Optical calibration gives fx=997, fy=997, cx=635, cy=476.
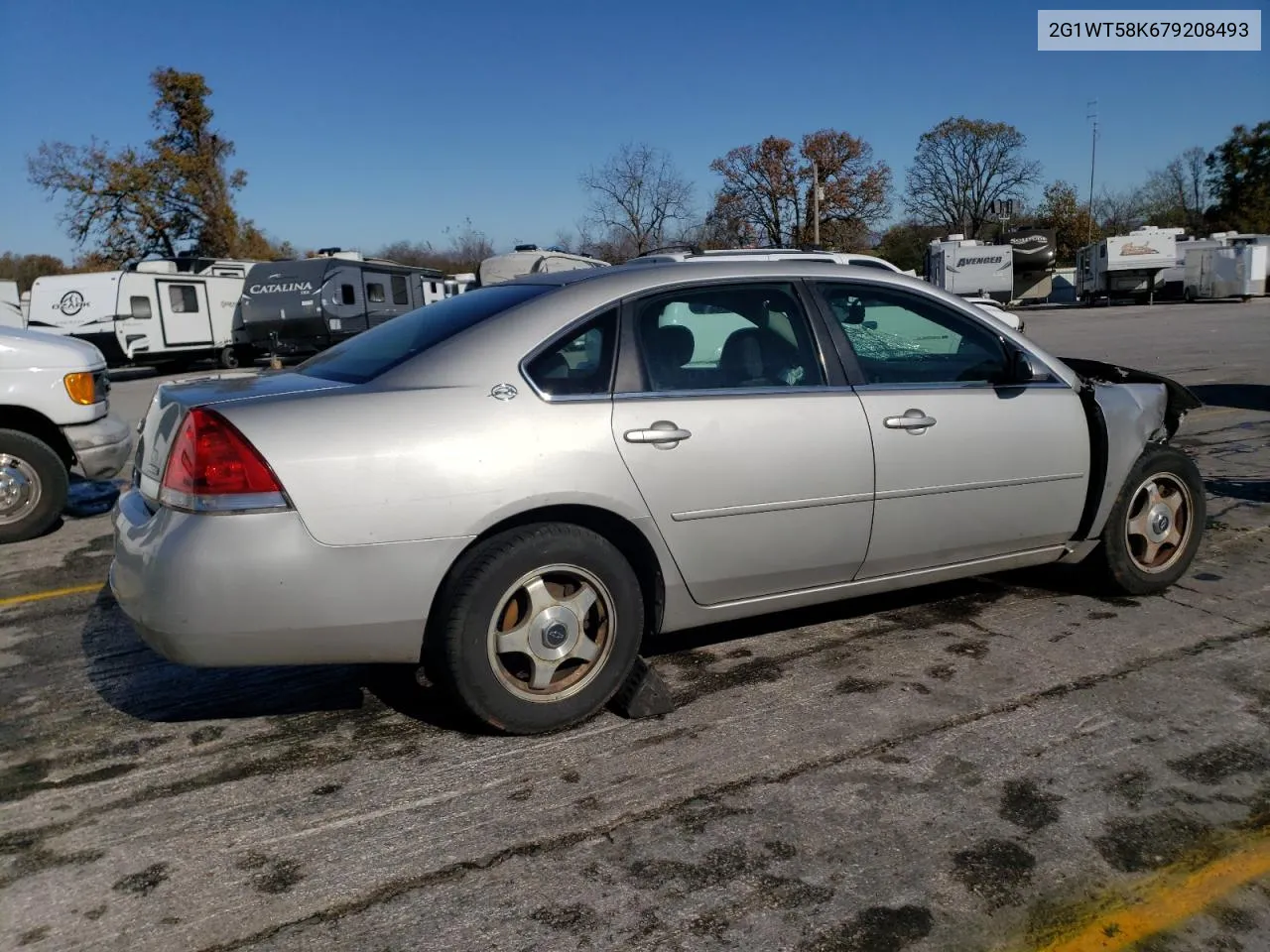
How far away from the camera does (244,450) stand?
286 cm

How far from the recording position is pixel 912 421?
376 centimetres

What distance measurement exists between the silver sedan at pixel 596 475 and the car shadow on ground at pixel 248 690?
59 centimetres

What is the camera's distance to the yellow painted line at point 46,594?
5071 millimetres

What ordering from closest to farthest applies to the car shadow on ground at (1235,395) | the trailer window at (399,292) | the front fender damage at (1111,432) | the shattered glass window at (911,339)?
the shattered glass window at (911,339), the front fender damage at (1111,432), the car shadow on ground at (1235,395), the trailer window at (399,292)

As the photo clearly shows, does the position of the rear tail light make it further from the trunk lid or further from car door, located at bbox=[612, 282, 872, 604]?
car door, located at bbox=[612, 282, 872, 604]

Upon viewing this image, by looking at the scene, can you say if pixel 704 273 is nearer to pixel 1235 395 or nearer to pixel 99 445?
pixel 99 445

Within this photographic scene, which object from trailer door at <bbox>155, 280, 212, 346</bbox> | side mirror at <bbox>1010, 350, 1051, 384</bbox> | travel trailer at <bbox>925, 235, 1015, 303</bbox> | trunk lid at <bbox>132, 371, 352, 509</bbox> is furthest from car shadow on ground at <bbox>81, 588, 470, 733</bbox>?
travel trailer at <bbox>925, 235, 1015, 303</bbox>

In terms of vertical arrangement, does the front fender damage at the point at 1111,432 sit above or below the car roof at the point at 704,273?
below

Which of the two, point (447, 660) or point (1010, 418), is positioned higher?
point (1010, 418)

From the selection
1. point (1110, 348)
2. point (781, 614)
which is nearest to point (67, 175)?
point (1110, 348)

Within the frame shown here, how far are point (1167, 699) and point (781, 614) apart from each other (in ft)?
5.14

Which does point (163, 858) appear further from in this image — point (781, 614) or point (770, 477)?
point (781, 614)

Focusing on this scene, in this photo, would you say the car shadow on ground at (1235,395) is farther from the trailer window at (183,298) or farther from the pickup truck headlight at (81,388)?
the trailer window at (183,298)

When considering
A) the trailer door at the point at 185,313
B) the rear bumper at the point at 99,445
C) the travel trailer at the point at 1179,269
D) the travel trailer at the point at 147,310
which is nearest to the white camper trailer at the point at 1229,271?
the travel trailer at the point at 1179,269
